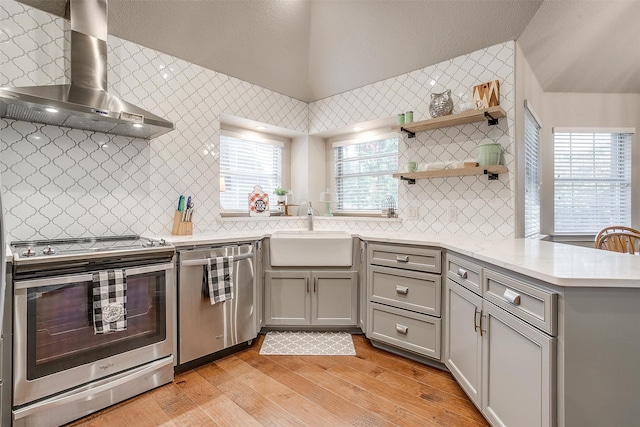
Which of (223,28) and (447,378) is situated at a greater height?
(223,28)

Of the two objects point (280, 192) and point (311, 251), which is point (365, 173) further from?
point (311, 251)

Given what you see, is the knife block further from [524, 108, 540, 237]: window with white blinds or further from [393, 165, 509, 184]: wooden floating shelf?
[524, 108, 540, 237]: window with white blinds

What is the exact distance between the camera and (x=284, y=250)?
2979 millimetres

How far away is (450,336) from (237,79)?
3.04 meters

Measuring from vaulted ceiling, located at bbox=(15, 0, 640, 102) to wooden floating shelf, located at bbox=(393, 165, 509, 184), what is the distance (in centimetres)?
106

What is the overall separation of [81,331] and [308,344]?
5.36 ft

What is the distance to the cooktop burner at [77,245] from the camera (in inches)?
71.8

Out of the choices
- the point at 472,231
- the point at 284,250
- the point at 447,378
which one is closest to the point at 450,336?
the point at 447,378

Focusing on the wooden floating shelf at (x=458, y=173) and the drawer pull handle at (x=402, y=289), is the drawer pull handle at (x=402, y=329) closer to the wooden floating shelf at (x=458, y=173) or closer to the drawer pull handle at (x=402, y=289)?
the drawer pull handle at (x=402, y=289)

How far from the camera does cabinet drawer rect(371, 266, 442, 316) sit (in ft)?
7.88

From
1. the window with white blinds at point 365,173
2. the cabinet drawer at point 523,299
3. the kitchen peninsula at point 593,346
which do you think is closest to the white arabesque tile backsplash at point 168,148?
the window with white blinds at point 365,173

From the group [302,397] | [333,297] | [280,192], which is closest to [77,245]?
[302,397]

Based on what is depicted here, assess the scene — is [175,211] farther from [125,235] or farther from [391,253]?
[391,253]

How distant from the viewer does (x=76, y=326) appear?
Result: 6.10ft
